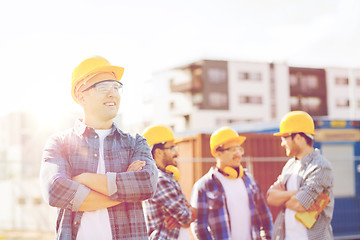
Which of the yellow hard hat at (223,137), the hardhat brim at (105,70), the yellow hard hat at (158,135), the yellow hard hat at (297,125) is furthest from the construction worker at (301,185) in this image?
the hardhat brim at (105,70)

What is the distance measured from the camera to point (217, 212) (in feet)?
16.7

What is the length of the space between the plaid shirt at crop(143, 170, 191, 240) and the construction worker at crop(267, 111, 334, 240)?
1.01 meters

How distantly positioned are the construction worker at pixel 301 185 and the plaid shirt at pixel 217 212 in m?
0.15

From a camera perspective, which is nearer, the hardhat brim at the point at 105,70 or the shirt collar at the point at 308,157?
the hardhat brim at the point at 105,70

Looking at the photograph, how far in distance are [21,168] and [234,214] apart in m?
8.30

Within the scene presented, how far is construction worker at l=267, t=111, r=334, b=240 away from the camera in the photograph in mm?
5020

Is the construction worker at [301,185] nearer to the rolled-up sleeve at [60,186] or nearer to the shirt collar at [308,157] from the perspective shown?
the shirt collar at [308,157]

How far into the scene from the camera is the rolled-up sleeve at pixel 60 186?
3.11 meters

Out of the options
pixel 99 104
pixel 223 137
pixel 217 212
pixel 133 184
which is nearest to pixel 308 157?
pixel 223 137

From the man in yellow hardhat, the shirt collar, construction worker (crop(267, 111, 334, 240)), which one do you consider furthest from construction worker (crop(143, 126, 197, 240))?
the man in yellow hardhat

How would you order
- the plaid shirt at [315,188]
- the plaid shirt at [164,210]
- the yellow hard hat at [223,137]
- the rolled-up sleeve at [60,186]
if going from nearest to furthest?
the rolled-up sleeve at [60,186] → the plaid shirt at [164,210] → the plaid shirt at [315,188] → the yellow hard hat at [223,137]

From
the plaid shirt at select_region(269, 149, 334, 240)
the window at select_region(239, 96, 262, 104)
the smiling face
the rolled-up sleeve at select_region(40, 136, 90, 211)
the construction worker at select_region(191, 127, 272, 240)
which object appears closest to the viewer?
the rolled-up sleeve at select_region(40, 136, 90, 211)

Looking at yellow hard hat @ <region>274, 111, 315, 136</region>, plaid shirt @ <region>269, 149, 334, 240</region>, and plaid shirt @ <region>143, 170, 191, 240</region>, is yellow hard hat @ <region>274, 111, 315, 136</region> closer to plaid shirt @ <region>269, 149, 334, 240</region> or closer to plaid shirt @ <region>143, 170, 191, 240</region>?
plaid shirt @ <region>269, 149, 334, 240</region>

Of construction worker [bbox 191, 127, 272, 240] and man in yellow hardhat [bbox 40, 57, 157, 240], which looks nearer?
man in yellow hardhat [bbox 40, 57, 157, 240]
